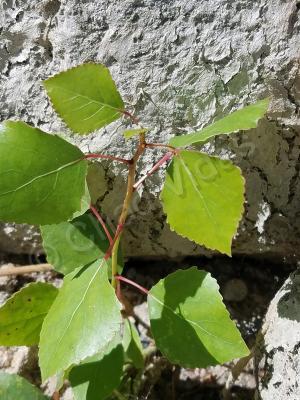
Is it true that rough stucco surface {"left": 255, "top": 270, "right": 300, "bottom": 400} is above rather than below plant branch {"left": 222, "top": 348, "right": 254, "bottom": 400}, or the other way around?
above

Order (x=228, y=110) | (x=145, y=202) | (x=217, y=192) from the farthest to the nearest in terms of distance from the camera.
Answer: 1. (x=145, y=202)
2. (x=228, y=110)
3. (x=217, y=192)

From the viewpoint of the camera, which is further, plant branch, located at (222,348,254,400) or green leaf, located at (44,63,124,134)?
plant branch, located at (222,348,254,400)

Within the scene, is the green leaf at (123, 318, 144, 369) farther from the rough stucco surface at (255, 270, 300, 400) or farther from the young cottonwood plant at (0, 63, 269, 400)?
the rough stucco surface at (255, 270, 300, 400)

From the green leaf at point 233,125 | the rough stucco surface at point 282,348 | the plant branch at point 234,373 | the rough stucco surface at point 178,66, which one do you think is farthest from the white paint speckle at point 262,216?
the green leaf at point 233,125

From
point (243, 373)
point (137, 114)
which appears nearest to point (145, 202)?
point (137, 114)

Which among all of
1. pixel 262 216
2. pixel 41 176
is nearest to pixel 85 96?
pixel 41 176

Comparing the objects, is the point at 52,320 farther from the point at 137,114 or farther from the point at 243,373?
the point at 243,373

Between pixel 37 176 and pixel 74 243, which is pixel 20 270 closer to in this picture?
pixel 74 243

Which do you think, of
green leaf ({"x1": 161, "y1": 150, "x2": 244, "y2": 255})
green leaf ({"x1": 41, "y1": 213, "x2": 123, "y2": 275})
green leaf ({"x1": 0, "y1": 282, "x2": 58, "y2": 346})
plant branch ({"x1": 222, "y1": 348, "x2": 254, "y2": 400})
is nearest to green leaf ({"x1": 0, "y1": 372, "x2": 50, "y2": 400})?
green leaf ({"x1": 0, "y1": 282, "x2": 58, "y2": 346})
